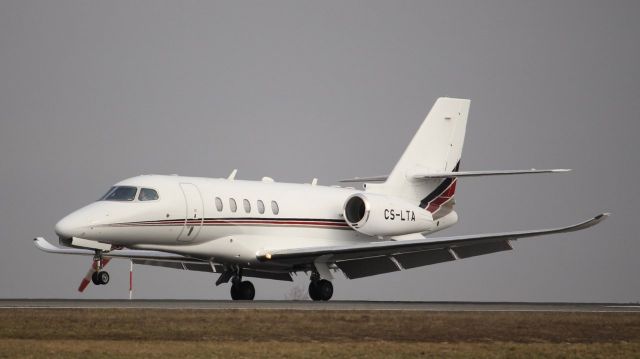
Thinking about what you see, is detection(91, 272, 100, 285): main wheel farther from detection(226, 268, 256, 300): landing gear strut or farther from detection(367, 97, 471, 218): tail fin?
detection(367, 97, 471, 218): tail fin

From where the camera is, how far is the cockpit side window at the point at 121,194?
30.8 m

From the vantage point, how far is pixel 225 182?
Answer: 3334 cm

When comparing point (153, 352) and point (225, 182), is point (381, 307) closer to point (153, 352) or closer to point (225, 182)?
point (225, 182)

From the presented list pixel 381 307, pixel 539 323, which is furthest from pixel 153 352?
pixel 381 307

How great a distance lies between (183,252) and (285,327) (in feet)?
36.1

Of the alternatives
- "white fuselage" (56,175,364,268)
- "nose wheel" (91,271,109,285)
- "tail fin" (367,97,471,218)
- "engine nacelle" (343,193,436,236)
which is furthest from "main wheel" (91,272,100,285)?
"tail fin" (367,97,471,218)

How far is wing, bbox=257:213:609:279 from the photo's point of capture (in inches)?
1230

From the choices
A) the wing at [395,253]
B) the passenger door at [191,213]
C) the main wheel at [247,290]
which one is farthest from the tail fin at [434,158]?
the passenger door at [191,213]

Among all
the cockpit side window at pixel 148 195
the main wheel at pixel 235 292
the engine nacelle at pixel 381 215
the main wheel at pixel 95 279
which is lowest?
the main wheel at pixel 235 292

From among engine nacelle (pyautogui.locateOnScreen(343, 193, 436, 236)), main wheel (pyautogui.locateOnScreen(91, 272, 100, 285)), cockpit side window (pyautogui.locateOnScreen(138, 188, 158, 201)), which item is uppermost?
cockpit side window (pyautogui.locateOnScreen(138, 188, 158, 201))

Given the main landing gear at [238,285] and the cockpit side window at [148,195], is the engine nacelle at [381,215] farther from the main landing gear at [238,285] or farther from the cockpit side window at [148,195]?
the cockpit side window at [148,195]

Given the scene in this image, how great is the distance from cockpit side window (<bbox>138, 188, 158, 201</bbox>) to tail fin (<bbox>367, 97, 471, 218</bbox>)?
28.7 feet

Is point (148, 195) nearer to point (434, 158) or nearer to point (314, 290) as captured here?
point (314, 290)

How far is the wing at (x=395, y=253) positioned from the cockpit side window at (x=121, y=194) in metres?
4.25
